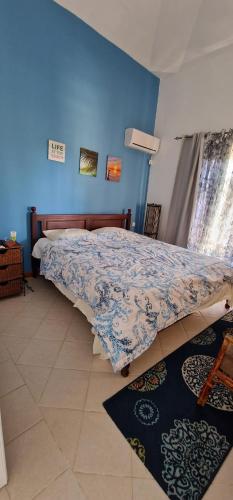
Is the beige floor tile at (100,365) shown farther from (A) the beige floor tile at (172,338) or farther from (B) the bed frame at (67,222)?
(B) the bed frame at (67,222)


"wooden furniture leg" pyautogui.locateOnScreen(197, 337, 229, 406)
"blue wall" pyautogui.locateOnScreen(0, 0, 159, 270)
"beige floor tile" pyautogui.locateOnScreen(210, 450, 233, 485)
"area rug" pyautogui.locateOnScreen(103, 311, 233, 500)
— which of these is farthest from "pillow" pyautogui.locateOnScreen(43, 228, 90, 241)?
"beige floor tile" pyautogui.locateOnScreen(210, 450, 233, 485)

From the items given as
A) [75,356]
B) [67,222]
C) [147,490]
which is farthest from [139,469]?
[67,222]

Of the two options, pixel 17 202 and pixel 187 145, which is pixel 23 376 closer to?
pixel 17 202

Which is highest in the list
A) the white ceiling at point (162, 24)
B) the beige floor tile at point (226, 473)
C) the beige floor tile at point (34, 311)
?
the white ceiling at point (162, 24)

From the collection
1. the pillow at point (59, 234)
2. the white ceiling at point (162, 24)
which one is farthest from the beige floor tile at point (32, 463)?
the white ceiling at point (162, 24)

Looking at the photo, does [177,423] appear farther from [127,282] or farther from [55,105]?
[55,105]

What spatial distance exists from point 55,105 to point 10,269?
2.03 metres

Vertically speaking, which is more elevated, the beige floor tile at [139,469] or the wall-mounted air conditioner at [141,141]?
the wall-mounted air conditioner at [141,141]

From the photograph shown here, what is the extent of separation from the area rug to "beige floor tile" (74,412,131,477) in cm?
5

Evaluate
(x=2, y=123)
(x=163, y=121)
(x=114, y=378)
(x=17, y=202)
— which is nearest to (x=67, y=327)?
(x=114, y=378)

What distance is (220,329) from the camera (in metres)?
2.35

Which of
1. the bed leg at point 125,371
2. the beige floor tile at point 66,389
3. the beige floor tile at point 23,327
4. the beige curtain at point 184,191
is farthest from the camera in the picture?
the beige curtain at point 184,191

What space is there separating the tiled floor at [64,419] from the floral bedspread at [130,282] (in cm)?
30

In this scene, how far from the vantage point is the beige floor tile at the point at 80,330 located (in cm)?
196
